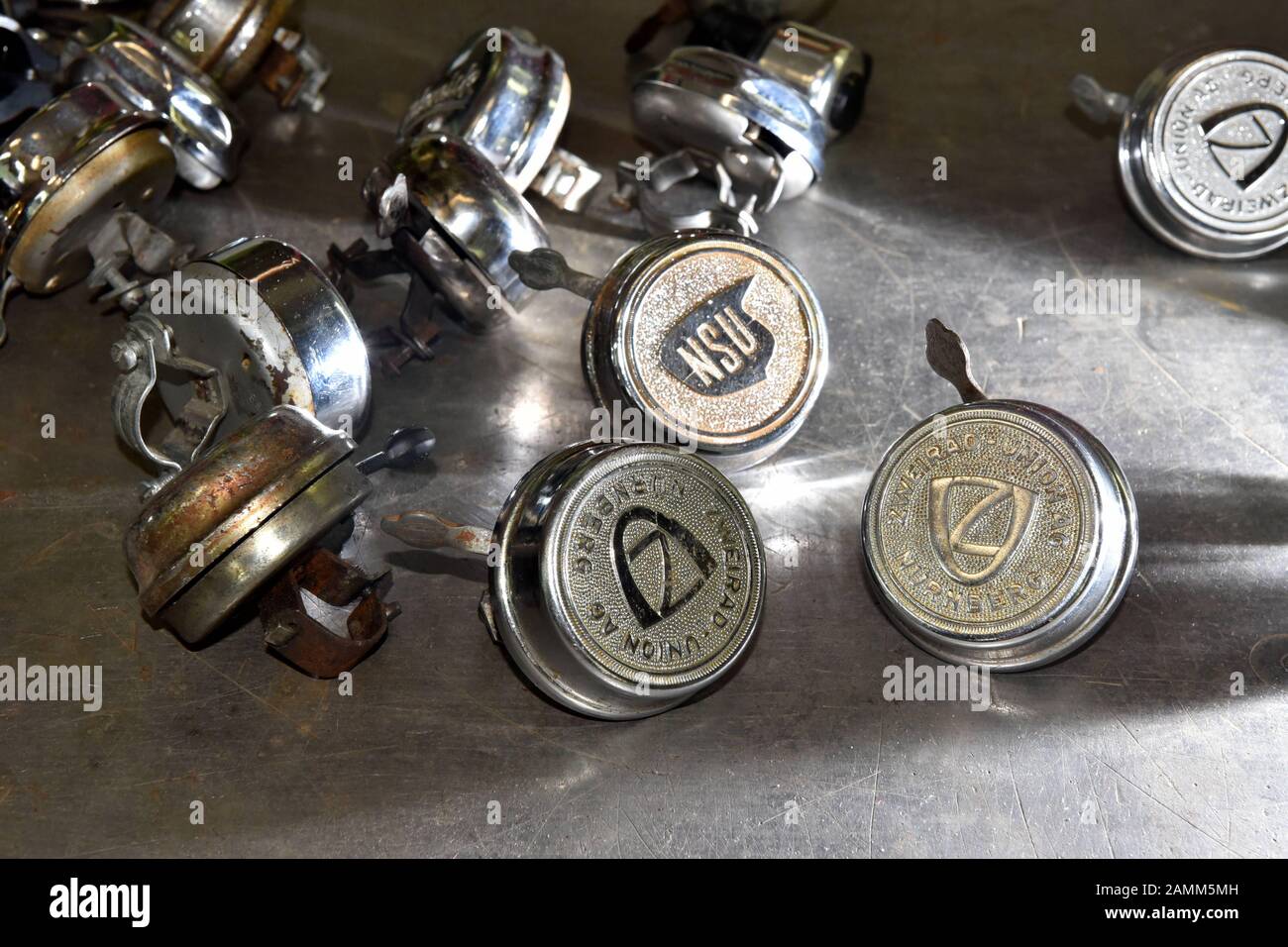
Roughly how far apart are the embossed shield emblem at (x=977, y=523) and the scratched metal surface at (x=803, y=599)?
6.5 inches

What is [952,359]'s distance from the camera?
6.81ft

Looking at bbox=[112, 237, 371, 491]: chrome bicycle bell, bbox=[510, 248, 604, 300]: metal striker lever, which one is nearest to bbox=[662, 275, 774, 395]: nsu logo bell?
bbox=[510, 248, 604, 300]: metal striker lever

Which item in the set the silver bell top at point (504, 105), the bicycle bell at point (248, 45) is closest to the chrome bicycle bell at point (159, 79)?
the bicycle bell at point (248, 45)

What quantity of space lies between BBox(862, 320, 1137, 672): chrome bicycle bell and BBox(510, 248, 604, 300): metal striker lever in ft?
2.04

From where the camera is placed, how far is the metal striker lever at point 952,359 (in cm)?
206

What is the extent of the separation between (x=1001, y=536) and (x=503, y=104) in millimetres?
1223

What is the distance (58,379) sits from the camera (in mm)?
2277

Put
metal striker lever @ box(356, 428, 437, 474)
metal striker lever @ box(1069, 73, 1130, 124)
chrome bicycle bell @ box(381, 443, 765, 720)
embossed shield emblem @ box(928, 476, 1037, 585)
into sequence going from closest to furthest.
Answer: chrome bicycle bell @ box(381, 443, 765, 720) < embossed shield emblem @ box(928, 476, 1037, 585) < metal striker lever @ box(356, 428, 437, 474) < metal striker lever @ box(1069, 73, 1130, 124)

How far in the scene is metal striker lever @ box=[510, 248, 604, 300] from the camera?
83.1 inches

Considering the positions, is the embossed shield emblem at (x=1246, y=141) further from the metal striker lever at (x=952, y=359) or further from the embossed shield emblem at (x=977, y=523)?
the embossed shield emblem at (x=977, y=523)

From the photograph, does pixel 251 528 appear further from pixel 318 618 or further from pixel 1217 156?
pixel 1217 156

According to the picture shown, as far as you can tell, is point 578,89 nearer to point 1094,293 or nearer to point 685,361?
point 685,361

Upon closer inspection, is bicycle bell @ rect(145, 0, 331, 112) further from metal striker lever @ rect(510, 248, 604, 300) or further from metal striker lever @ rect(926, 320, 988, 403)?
metal striker lever @ rect(926, 320, 988, 403)

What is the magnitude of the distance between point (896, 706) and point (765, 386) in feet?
1.93
